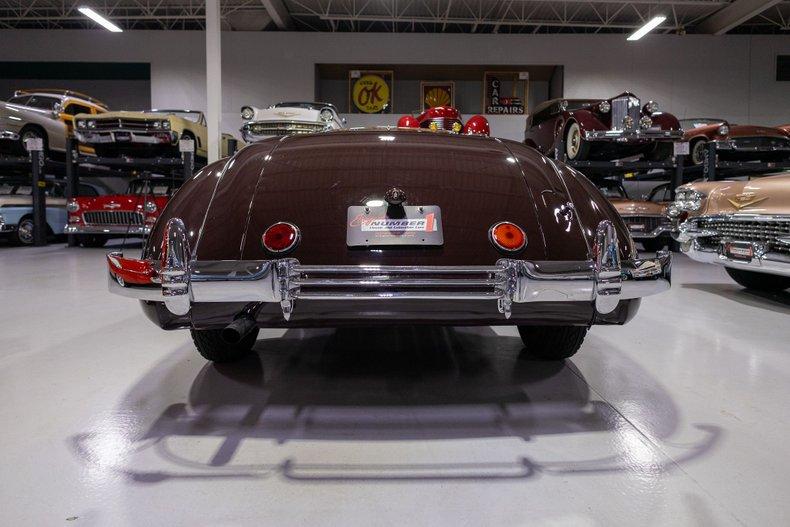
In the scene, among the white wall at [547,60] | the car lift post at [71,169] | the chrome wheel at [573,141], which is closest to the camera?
the chrome wheel at [573,141]

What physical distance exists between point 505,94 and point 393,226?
13243 mm

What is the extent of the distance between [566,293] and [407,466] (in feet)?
2.16

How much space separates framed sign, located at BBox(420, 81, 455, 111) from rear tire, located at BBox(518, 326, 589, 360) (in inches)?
490

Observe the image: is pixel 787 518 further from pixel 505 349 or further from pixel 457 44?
pixel 457 44

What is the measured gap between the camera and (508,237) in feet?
5.11

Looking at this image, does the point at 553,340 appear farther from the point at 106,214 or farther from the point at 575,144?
the point at 106,214

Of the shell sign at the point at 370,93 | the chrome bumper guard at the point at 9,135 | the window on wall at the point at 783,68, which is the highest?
the window on wall at the point at 783,68

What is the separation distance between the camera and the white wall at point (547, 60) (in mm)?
12906

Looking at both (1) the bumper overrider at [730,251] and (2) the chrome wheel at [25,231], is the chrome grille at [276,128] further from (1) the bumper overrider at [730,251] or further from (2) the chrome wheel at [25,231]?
(1) the bumper overrider at [730,251]

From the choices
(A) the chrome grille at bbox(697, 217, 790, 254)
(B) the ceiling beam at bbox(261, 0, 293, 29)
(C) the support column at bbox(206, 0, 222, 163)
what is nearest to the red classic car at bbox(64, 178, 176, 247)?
(C) the support column at bbox(206, 0, 222, 163)

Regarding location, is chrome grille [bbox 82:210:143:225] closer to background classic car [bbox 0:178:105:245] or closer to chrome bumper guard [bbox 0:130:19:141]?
background classic car [bbox 0:178:105:245]

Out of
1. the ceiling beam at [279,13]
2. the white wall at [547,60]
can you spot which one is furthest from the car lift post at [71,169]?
the ceiling beam at [279,13]

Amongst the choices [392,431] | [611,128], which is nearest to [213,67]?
[611,128]

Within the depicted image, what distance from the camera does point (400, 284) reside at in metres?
1.43
